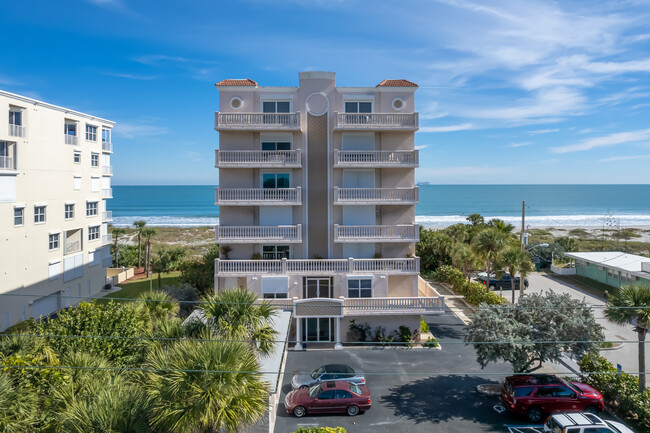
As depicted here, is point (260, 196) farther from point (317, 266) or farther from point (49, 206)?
point (49, 206)

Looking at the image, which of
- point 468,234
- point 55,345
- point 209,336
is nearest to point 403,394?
point 209,336

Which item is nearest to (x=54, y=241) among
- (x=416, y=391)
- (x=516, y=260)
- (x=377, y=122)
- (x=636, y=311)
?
(x=377, y=122)

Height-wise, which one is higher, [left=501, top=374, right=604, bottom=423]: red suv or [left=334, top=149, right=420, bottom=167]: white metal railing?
[left=334, top=149, right=420, bottom=167]: white metal railing

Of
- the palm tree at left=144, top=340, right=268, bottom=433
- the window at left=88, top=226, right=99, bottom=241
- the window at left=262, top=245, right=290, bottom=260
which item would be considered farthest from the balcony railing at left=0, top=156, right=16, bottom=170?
the palm tree at left=144, top=340, right=268, bottom=433

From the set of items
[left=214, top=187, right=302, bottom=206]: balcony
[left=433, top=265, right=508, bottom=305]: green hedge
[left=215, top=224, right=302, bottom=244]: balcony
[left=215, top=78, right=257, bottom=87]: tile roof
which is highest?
[left=215, top=78, right=257, bottom=87]: tile roof

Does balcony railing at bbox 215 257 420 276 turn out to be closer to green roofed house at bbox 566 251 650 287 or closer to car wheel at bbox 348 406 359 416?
car wheel at bbox 348 406 359 416

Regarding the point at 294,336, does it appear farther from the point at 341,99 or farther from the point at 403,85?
the point at 403,85

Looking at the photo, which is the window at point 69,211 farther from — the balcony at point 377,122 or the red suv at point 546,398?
the red suv at point 546,398
